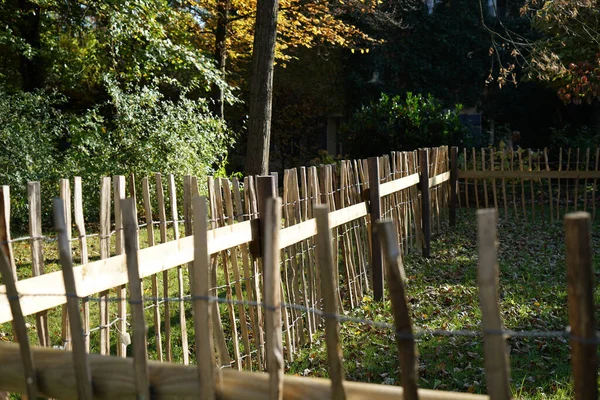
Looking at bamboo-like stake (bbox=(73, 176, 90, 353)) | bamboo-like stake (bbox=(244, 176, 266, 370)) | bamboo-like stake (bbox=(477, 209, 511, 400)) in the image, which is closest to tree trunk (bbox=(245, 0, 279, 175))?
bamboo-like stake (bbox=(244, 176, 266, 370))

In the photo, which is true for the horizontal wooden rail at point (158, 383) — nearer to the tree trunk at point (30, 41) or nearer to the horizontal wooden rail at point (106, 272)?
the horizontal wooden rail at point (106, 272)

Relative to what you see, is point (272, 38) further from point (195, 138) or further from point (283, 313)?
point (283, 313)

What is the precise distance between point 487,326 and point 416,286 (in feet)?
20.2

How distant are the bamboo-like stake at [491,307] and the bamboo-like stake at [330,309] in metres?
0.43

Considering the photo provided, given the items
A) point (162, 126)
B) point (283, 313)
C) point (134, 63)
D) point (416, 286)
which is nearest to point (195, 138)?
point (162, 126)

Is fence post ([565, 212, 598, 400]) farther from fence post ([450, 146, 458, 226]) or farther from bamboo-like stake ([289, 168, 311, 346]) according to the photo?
fence post ([450, 146, 458, 226])

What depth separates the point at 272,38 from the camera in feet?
35.3

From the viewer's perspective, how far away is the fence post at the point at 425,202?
9.75 metres

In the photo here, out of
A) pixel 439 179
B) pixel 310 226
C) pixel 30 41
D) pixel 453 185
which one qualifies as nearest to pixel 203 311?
pixel 310 226

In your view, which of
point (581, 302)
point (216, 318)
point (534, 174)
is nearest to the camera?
point (581, 302)

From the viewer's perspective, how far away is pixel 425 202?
9875mm

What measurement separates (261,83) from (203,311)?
9085 mm

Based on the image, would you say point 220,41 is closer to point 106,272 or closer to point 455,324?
point 455,324

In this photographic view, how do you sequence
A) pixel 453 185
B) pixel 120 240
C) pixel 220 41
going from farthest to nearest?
pixel 220 41, pixel 453 185, pixel 120 240
